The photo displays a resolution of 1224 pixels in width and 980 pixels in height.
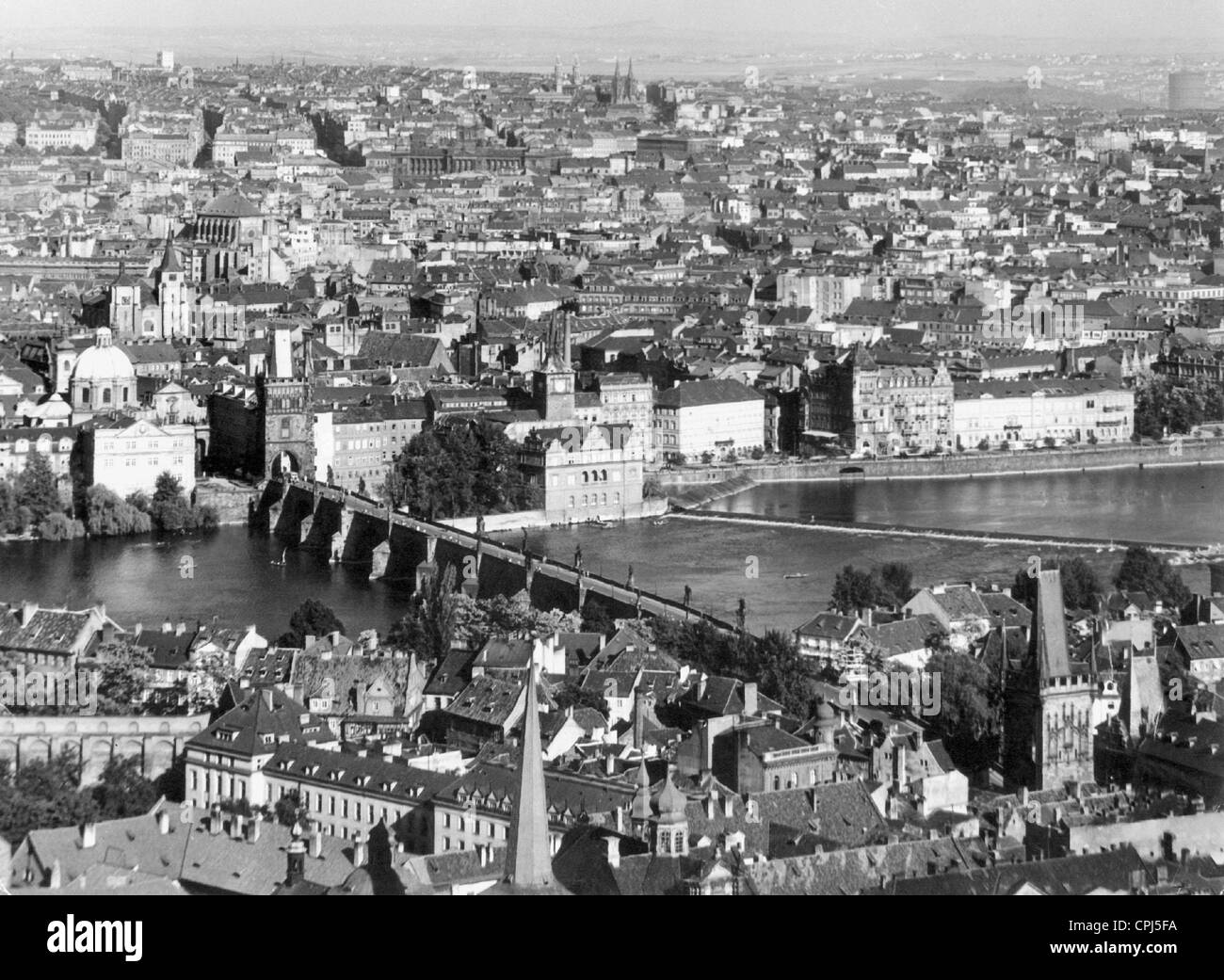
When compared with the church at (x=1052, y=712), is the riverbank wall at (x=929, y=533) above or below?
below

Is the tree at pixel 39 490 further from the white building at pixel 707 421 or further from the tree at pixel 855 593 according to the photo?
the tree at pixel 855 593

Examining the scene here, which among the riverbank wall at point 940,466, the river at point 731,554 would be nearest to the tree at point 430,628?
the river at point 731,554

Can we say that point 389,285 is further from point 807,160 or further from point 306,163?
point 807,160

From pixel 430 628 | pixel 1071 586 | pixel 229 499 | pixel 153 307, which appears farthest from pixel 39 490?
pixel 153 307

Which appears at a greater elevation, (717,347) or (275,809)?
(275,809)

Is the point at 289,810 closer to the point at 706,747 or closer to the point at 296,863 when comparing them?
the point at 296,863

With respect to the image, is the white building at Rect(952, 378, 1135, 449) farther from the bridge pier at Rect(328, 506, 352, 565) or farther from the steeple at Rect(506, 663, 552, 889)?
the steeple at Rect(506, 663, 552, 889)

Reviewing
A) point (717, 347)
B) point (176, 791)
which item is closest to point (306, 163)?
point (717, 347)
